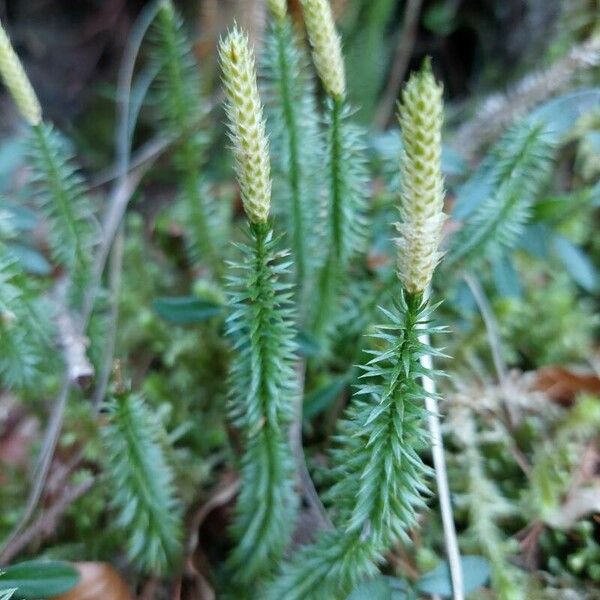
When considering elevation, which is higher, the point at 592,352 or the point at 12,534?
the point at 592,352

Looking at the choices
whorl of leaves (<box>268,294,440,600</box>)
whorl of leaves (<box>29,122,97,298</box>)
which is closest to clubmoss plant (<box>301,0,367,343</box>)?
whorl of leaves (<box>268,294,440,600</box>)

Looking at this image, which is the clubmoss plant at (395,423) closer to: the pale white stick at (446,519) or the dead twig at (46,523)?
the pale white stick at (446,519)

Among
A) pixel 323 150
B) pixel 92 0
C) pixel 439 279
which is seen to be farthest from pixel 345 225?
pixel 92 0

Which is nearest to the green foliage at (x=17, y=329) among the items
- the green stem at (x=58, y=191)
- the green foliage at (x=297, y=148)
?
the green stem at (x=58, y=191)

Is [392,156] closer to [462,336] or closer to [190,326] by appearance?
[462,336]

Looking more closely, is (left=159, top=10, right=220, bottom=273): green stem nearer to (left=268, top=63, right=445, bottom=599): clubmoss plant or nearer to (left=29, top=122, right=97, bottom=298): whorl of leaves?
(left=29, top=122, right=97, bottom=298): whorl of leaves

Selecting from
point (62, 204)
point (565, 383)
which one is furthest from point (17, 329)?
point (565, 383)

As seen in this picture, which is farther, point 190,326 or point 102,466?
point 190,326
